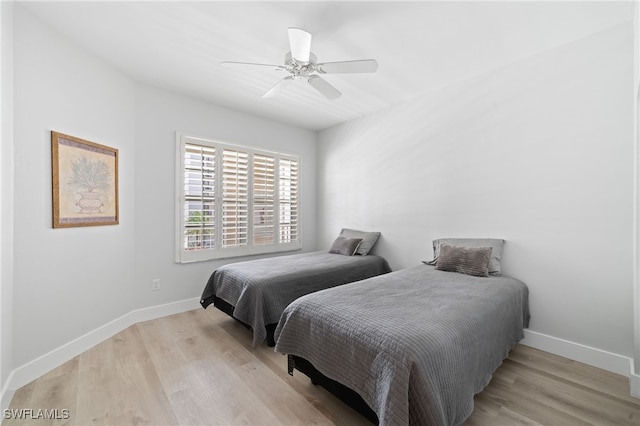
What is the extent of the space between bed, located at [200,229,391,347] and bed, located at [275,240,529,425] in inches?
20.9

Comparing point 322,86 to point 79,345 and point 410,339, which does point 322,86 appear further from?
point 79,345

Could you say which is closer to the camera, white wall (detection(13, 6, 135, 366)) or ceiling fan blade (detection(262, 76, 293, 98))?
white wall (detection(13, 6, 135, 366))

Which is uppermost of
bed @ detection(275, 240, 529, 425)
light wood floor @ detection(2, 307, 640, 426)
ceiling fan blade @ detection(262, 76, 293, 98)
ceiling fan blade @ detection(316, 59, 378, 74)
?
ceiling fan blade @ detection(262, 76, 293, 98)

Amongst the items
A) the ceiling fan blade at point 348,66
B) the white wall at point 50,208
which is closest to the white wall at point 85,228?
the white wall at point 50,208

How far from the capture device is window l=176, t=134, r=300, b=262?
341 cm

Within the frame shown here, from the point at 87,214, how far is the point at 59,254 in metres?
0.40

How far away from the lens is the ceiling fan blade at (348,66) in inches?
81.3

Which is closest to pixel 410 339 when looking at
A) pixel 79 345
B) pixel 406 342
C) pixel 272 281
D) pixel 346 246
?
pixel 406 342

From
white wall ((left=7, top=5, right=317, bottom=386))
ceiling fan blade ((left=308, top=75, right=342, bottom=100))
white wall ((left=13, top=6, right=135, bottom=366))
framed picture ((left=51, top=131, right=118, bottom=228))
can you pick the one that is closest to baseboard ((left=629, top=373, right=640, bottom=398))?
ceiling fan blade ((left=308, top=75, right=342, bottom=100))

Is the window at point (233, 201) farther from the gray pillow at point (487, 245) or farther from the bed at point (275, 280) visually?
the gray pillow at point (487, 245)

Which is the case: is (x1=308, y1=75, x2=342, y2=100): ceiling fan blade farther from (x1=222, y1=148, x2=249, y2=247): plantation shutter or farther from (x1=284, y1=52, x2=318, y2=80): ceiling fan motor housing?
(x1=222, y1=148, x2=249, y2=247): plantation shutter

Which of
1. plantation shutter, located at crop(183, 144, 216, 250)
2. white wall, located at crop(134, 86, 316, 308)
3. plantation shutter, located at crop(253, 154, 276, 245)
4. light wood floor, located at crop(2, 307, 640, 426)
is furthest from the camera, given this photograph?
plantation shutter, located at crop(253, 154, 276, 245)

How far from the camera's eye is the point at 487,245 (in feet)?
8.95

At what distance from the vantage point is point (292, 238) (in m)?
A: 4.52
